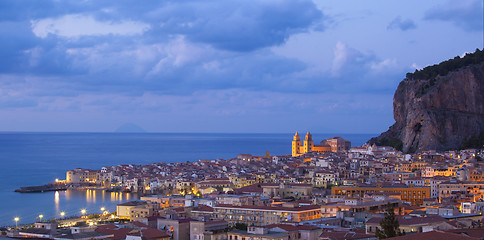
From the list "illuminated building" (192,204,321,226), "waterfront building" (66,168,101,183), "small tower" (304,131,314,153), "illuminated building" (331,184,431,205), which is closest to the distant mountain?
"small tower" (304,131,314,153)

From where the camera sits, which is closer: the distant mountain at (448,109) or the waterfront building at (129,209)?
the waterfront building at (129,209)

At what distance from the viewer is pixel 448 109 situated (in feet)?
214

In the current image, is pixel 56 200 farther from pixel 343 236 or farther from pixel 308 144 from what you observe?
pixel 308 144

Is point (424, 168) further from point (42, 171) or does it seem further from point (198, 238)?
point (42, 171)

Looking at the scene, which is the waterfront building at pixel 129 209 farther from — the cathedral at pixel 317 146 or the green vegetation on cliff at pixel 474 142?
the cathedral at pixel 317 146

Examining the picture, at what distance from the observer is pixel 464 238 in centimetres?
1383

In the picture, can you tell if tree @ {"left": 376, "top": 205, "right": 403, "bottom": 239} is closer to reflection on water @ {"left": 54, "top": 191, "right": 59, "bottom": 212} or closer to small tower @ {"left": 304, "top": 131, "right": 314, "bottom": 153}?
reflection on water @ {"left": 54, "top": 191, "right": 59, "bottom": 212}

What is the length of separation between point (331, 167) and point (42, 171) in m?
33.7

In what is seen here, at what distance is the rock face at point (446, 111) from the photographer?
63.8 metres

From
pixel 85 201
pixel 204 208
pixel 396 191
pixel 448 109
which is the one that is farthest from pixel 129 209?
pixel 448 109

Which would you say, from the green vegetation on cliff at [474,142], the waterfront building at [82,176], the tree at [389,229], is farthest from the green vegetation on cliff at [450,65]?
the tree at [389,229]

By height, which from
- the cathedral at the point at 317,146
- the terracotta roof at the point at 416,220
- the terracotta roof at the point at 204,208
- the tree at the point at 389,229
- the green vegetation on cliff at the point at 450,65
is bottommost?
the terracotta roof at the point at 204,208

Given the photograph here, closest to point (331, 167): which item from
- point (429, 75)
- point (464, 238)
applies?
point (429, 75)

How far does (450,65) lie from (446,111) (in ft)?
21.1
